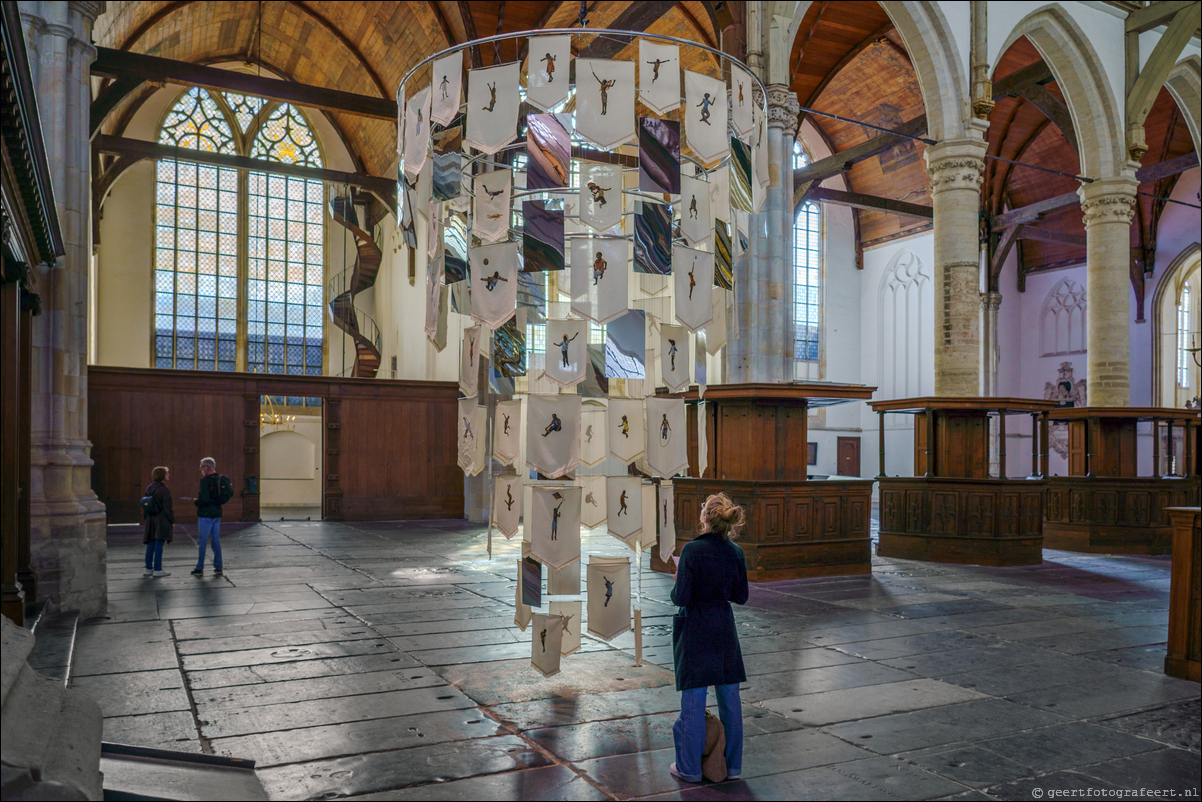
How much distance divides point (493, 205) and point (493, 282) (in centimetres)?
44

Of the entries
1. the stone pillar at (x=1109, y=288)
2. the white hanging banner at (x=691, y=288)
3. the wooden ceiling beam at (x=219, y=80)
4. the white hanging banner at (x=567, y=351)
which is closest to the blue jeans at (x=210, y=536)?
the white hanging banner at (x=691, y=288)

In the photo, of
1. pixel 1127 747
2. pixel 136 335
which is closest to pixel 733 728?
pixel 1127 747

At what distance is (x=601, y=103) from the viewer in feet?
14.7

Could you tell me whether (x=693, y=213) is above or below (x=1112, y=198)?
below

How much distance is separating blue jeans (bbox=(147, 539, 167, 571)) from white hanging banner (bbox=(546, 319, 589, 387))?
580 cm

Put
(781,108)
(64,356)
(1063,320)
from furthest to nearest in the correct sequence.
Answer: (1063,320) < (781,108) < (64,356)

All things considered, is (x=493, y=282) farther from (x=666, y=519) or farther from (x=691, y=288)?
(x=666, y=519)

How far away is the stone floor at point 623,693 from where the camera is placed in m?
3.61

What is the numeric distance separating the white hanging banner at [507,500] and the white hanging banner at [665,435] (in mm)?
748

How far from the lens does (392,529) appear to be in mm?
13906

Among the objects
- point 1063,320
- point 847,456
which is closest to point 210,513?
point 847,456

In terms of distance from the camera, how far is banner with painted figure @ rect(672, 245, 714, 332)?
15.4 ft

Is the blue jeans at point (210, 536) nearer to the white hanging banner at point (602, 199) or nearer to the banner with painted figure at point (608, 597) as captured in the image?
the banner with painted figure at point (608, 597)

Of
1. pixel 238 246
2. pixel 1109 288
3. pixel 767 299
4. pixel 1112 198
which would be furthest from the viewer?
pixel 238 246
